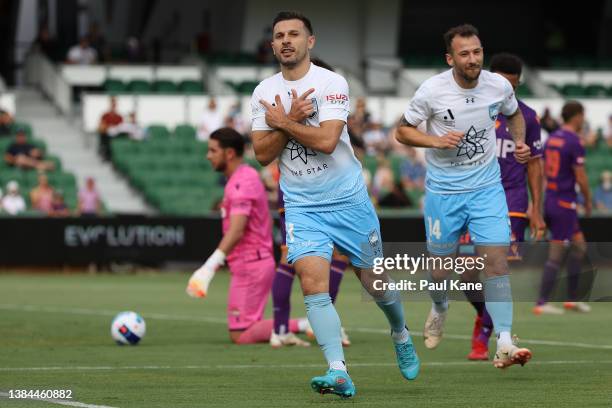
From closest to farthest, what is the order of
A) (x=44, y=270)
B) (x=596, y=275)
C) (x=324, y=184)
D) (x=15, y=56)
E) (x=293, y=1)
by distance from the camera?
(x=324, y=184) → (x=596, y=275) → (x=44, y=270) → (x=293, y=1) → (x=15, y=56)

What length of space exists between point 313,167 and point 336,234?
0.45 m

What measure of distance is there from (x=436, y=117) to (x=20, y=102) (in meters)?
26.3

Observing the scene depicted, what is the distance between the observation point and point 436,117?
1070 cm

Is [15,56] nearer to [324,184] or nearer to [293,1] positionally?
→ [293,1]

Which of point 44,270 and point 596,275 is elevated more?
point 596,275

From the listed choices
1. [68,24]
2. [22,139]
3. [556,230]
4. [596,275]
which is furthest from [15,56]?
[596,275]

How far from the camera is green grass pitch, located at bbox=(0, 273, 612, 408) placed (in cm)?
894

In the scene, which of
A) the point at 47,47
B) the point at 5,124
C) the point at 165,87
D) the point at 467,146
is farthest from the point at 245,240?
the point at 47,47

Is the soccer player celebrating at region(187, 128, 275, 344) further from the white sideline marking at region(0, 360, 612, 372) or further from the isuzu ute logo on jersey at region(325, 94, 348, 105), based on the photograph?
the isuzu ute logo on jersey at region(325, 94, 348, 105)

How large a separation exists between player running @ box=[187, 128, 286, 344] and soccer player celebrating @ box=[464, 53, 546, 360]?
2.28m

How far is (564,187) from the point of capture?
17.3 meters

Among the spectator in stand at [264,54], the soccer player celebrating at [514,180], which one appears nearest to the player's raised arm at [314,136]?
the soccer player celebrating at [514,180]

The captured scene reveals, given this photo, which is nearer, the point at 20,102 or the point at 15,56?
the point at 20,102

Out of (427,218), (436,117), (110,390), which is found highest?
(436,117)
